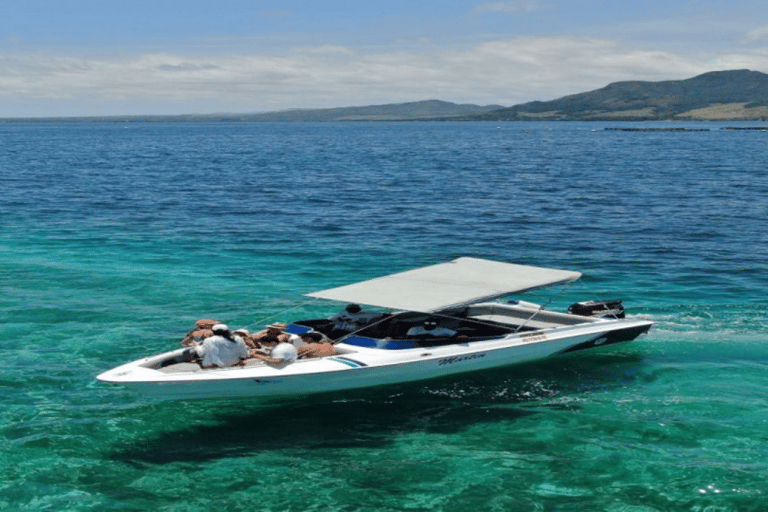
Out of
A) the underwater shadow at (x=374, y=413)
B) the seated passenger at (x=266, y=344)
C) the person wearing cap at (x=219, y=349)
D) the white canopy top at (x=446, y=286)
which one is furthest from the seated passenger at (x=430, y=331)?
the person wearing cap at (x=219, y=349)

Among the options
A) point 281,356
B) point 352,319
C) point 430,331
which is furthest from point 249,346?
point 430,331

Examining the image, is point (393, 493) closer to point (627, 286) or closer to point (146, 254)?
point (627, 286)

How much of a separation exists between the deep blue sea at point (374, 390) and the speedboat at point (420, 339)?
817 millimetres

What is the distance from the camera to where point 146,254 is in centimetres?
3712

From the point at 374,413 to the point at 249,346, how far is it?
320cm

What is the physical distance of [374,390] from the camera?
20.1 metres

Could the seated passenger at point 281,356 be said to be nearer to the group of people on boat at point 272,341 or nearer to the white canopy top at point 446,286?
the group of people on boat at point 272,341

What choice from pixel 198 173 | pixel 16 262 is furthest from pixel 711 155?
pixel 16 262

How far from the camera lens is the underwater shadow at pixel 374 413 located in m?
17.3

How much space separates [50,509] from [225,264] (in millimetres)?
20957

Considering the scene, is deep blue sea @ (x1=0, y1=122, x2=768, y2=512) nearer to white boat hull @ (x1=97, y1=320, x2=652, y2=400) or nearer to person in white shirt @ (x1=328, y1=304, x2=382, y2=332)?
white boat hull @ (x1=97, y1=320, x2=652, y2=400)

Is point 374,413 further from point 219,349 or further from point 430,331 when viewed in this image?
point 219,349

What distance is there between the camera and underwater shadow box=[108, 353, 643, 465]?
17.3 m

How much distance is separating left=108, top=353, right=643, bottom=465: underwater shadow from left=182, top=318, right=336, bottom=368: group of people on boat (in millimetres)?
1272
